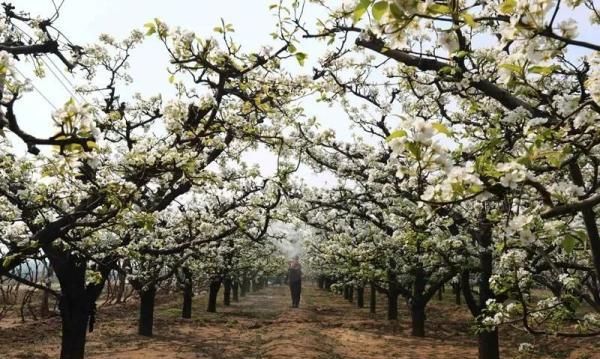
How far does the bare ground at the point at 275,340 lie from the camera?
17.0 metres

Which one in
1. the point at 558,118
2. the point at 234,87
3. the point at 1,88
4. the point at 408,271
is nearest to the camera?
the point at 1,88

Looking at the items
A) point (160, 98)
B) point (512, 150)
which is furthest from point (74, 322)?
point (512, 150)

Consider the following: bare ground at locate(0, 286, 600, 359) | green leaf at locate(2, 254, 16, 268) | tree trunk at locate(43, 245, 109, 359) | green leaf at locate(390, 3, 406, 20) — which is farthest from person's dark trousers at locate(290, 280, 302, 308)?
green leaf at locate(390, 3, 406, 20)

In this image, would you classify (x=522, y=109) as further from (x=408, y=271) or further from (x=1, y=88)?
(x=408, y=271)

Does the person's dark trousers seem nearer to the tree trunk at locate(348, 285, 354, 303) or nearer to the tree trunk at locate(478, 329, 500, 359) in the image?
the tree trunk at locate(348, 285, 354, 303)

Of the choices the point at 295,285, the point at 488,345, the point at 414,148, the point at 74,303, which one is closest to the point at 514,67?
the point at 414,148

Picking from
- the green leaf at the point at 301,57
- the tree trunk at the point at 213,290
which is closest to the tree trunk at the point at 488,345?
the green leaf at the point at 301,57

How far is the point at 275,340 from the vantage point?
1931cm

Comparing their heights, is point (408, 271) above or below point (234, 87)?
below

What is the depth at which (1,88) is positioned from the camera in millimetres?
3424

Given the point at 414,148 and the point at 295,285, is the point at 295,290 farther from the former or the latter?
the point at 414,148

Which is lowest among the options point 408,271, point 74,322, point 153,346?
point 153,346

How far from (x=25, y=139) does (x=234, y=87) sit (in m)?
4.78

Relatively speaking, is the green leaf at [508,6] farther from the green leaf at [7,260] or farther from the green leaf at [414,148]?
the green leaf at [7,260]
